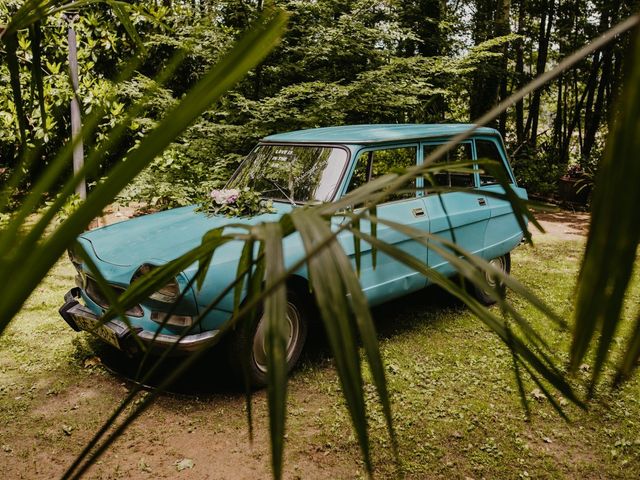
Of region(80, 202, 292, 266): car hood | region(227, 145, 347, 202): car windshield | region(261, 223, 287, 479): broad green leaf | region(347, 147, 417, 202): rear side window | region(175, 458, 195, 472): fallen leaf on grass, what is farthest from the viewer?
region(347, 147, 417, 202): rear side window

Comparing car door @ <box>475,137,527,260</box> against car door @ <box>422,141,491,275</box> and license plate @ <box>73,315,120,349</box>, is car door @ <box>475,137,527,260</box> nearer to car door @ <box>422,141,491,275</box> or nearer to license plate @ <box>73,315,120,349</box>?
car door @ <box>422,141,491,275</box>

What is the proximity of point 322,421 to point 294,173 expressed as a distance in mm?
1843

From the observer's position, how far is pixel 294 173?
373 centimetres

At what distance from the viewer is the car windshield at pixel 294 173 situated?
11.7 feet

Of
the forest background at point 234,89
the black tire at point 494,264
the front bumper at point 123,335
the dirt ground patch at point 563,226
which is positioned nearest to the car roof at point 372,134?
the black tire at point 494,264

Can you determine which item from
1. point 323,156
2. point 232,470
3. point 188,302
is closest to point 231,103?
point 323,156

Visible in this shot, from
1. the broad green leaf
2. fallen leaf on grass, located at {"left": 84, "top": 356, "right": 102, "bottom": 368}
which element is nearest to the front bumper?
fallen leaf on grass, located at {"left": 84, "top": 356, "right": 102, "bottom": 368}

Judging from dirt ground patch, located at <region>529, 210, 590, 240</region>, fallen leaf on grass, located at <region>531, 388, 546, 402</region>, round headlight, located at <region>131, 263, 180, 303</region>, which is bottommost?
dirt ground patch, located at <region>529, 210, 590, 240</region>

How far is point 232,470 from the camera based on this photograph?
8.16ft

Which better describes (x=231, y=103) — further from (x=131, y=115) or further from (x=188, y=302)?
(x=131, y=115)

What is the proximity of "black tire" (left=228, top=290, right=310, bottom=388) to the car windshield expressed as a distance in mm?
779

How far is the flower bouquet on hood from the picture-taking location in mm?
3574

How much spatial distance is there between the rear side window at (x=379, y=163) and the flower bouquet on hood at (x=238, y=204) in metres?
0.68

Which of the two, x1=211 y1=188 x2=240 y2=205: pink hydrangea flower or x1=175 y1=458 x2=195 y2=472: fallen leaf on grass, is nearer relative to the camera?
x1=175 y1=458 x2=195 y2=472: fallen leaf on grass
